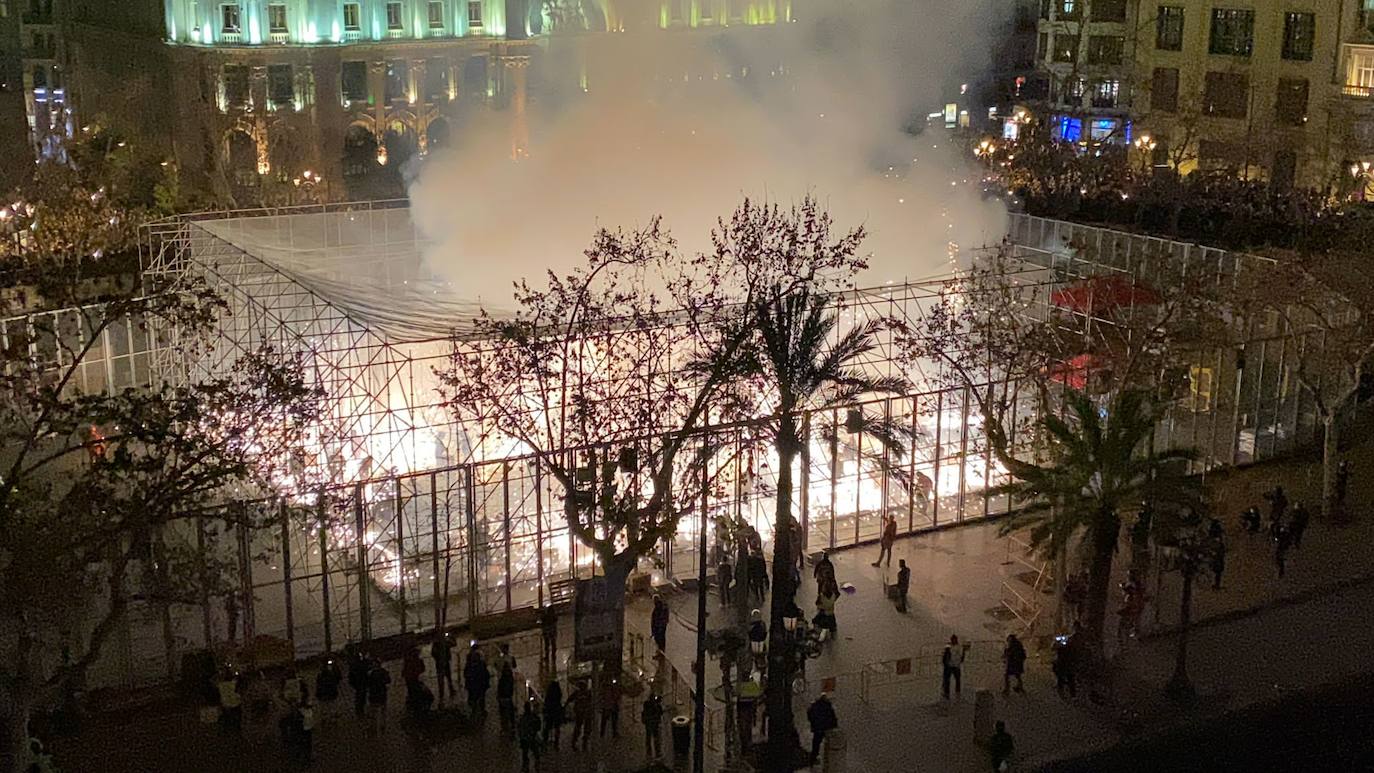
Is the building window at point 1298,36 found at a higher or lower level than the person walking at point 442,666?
higher

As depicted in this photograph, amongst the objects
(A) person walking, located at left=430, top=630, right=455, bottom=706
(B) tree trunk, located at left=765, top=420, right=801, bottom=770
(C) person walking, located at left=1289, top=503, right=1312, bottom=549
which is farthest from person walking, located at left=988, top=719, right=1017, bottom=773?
(C) person walking, located at left=1289, top=503, right=1312, bottom=549

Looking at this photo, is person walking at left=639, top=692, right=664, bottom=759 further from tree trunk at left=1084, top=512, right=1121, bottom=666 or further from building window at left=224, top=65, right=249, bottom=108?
building window at left=224, top=65, right=249, bottom=108

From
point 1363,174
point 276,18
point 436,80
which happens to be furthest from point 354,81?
point 1363,174

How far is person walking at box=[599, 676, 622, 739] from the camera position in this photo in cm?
1975

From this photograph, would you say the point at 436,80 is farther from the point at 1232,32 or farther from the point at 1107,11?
the point at 1232,32

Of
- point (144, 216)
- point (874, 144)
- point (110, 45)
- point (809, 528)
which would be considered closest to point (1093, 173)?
point (874, 144)

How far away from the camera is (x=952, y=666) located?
68.5 ft

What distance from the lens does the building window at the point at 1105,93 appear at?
214 ft

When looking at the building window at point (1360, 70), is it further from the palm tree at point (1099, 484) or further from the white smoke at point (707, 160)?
the palm tree at point (1099, 484)

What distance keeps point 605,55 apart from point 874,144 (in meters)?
12.5

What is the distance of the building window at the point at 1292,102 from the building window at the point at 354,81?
136 ft

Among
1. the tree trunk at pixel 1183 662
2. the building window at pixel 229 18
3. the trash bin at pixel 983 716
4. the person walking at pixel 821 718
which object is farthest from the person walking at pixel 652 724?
the building window at pixel 229 18

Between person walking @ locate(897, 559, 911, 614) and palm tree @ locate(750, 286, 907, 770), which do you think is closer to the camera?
palm tree @ locate(750, 286, 907, 770)

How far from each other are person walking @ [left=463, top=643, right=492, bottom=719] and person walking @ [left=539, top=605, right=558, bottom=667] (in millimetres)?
1650
